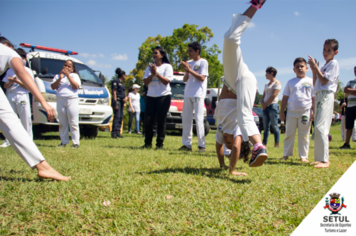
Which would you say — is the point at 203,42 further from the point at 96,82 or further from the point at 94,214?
the point at 94,214

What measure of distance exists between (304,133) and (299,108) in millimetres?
484

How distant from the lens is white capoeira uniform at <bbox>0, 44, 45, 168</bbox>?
2.72m

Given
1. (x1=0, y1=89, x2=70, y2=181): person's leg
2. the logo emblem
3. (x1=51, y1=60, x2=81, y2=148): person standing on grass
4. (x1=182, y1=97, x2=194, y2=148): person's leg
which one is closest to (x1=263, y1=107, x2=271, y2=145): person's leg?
(x1=182, y1=97, x2=194, y2=148): person's leg

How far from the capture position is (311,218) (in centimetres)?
215

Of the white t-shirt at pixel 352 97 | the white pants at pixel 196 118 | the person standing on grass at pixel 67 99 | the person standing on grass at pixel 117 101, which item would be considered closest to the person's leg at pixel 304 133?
the white pants at pixel 196 118

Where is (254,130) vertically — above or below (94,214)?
above

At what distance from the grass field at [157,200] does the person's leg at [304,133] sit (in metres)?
1.34

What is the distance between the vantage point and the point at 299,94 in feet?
17.0

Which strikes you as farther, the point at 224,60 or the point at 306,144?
the point at 306,144

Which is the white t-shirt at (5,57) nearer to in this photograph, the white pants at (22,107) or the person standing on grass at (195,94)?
the white pants at (22,107)

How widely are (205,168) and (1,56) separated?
2.82 meters

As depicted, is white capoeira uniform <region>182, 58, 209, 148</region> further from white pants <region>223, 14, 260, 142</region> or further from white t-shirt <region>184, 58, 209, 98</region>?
white pants <region>223, 14, 260, 142</region>

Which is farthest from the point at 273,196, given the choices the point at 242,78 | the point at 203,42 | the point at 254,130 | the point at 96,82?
the point at 203,42

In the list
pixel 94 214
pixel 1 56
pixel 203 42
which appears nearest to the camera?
pixel 94 214
